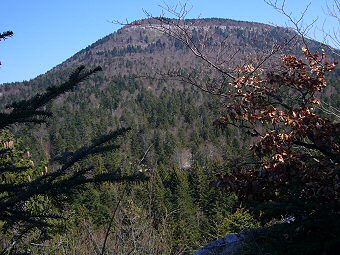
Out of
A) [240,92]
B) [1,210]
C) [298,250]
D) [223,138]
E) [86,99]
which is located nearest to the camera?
[1,210]

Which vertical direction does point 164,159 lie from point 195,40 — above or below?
below

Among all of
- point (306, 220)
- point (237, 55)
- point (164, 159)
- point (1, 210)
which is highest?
point (237, 55)

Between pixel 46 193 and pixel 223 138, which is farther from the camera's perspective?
pixel 223 138

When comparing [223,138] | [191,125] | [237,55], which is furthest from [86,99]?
[237,55]

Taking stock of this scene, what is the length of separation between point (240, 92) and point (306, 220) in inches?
86.6

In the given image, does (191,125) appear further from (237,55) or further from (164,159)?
(237,55)

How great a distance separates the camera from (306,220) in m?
2.99

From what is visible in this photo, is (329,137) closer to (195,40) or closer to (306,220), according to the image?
(306,220)

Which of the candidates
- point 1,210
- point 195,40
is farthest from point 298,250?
point 195,40

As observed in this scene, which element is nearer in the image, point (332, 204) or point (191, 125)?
point (332, 204)

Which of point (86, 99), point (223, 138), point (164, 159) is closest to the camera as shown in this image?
point (164, 159)

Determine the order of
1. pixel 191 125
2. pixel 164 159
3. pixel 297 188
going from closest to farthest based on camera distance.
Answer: pixel 297 188 → pixel 164 159 → pixel 191 125

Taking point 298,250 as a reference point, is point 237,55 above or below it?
above

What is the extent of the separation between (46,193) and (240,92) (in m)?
3.35
